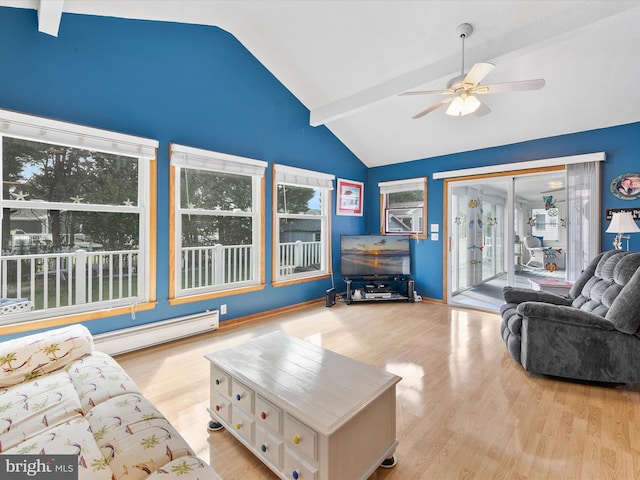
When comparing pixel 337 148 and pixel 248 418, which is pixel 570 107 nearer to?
pixel 337 148

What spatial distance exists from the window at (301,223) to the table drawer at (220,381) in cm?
243

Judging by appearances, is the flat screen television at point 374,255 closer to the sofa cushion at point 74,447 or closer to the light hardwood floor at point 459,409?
the light hardwood floor at point 459,409

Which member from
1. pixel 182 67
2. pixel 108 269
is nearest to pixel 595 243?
pixel 182 67

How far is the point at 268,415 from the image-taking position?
1.42 meters

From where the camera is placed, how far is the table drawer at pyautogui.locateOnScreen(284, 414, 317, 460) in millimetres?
1225

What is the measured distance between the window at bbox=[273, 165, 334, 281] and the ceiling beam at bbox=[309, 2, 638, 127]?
1323mm

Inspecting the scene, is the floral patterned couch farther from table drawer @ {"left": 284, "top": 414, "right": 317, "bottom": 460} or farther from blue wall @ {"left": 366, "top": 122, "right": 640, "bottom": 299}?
blue wall @ {"left": 366, "top": 122, "right": 640, "bottom": 299}

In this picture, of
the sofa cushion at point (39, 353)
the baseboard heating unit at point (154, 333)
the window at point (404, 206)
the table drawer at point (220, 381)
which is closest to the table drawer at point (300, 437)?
the table drawer at point (220, 381)

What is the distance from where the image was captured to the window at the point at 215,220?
Answer: 10.8 feet

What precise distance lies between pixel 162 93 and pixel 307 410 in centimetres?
327

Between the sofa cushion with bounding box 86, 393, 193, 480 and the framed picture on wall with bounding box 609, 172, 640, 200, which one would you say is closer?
the sofa cushion with bounding box 86, 393, 193, 480

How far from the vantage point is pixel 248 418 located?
60.7 inches

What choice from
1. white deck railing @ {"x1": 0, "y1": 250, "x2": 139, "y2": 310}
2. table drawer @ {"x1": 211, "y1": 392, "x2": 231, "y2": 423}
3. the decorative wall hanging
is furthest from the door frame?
white deck railing @ {"x1": 0, "y1": 250, "x2": 139, "y2": 310}

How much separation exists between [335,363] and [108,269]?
103 inches
